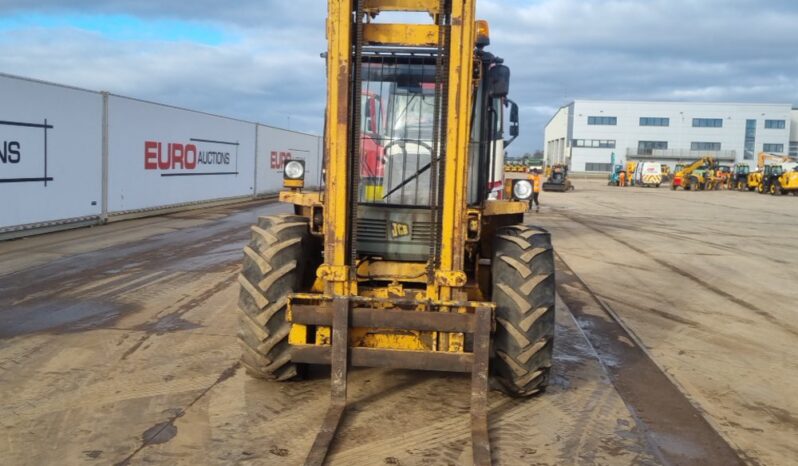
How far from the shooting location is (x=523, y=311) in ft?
16.9

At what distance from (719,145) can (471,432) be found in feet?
318

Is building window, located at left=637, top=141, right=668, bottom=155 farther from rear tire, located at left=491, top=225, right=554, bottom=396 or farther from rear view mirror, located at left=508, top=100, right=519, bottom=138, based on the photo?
rear tire, located at left=491, top=225, right=554, bottom=396

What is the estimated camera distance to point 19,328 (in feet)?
24.5

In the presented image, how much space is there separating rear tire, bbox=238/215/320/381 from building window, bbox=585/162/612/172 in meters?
92.2

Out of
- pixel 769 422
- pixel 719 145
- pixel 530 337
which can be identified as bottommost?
pixel 769 422

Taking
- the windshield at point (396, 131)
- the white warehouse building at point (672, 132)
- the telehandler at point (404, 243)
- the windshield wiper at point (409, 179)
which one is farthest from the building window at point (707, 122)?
the windshield wiper at point (409, 179)

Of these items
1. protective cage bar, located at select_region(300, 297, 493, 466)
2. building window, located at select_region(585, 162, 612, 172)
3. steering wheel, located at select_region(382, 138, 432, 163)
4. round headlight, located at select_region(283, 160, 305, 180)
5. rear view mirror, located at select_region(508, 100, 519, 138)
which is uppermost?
building window, located at select_region(585, 162, 612, 172)

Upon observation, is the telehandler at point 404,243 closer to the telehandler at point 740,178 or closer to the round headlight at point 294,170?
the round headlight at point 294,170

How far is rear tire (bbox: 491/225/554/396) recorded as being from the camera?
5172 mm

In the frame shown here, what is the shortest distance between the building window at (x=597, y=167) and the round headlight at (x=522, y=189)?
3580 inches

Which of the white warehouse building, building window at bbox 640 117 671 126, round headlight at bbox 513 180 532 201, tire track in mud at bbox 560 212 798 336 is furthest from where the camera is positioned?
building window at bbox 640 117 671 126

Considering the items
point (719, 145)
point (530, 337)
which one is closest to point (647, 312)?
point (530, 337)

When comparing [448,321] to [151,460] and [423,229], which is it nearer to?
[423,229]

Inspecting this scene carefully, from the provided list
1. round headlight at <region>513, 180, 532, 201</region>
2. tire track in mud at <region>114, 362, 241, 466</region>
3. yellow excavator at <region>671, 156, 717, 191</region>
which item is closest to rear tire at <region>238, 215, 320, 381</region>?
tire track in mud at <region>114, 362, 241, 466</region>
